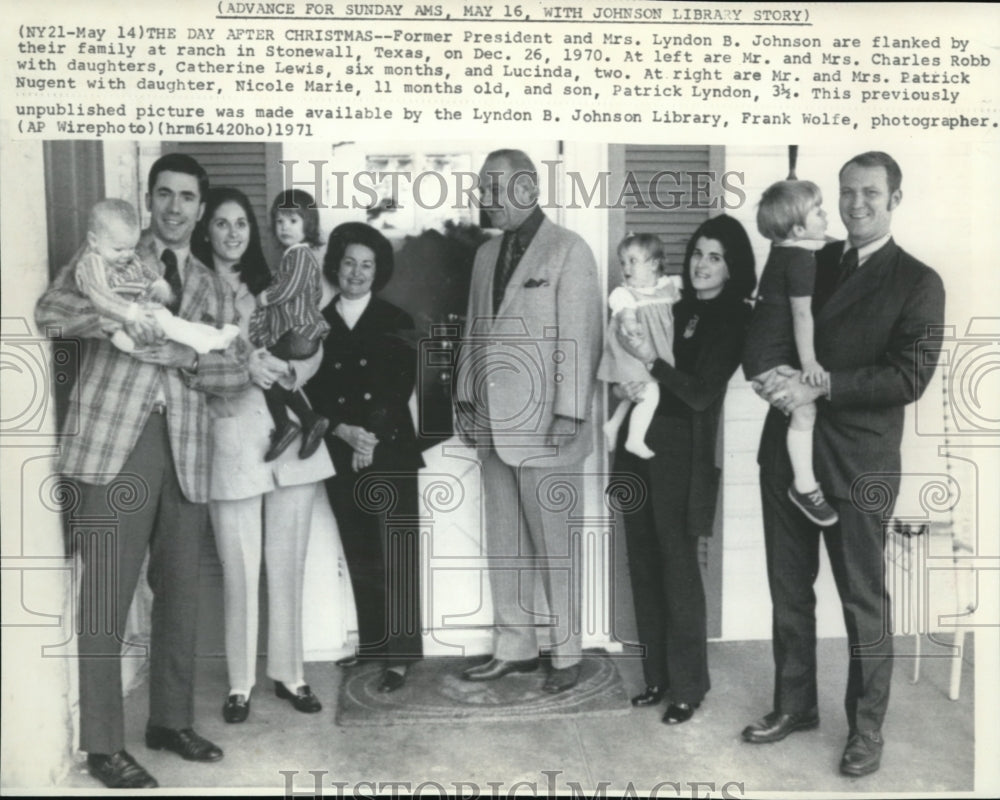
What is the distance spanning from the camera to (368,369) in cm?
330

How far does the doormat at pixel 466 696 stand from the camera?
3340mm

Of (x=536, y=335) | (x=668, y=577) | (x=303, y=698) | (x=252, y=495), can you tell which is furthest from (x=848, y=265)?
(x=303, y=698)

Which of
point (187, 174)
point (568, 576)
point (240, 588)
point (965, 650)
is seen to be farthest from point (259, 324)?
point (965, 650)

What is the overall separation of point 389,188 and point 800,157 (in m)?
1.18

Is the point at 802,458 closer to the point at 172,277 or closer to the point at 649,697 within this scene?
the point at 649,697

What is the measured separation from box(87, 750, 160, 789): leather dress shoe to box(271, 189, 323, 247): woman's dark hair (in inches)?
62.8

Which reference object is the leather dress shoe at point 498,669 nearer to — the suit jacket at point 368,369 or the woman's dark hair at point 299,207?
the suit jacket at point 368,369

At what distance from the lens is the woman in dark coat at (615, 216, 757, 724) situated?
3.26 m

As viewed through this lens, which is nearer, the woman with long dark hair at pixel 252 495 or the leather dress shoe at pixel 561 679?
the woman with long dark hair at pixel 252 495

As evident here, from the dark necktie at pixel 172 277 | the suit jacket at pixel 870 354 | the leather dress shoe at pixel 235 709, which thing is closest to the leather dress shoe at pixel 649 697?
the suit jacket at pixel 870 354

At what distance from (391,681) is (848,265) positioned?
70.4 inches

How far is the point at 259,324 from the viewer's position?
10.7 ft

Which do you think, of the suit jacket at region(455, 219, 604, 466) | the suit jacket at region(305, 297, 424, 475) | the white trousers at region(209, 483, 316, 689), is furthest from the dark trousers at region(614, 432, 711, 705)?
the white trousers at region(209, 483, 316, 689)

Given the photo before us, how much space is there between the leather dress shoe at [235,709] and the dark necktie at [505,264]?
1350 mm
